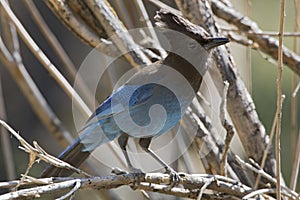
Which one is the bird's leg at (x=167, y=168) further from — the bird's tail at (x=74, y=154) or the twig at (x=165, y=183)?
the bird's tail at (x=74, y=154)

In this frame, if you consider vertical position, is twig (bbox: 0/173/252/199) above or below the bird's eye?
below

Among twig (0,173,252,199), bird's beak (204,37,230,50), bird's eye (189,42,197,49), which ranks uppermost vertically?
bird's eye (189,42,197,49)

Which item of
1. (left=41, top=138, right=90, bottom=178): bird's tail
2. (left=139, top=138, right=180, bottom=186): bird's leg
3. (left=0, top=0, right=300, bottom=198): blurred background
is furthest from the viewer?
(left=0, top=0, right=300, bottom=198): blurred background

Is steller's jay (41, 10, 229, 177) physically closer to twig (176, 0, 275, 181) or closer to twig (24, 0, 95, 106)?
twig (176, 0, 275, 181)

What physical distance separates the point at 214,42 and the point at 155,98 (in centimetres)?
33

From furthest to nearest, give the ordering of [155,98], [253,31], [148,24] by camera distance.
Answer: [253,31]
[148,24]
[155,98]

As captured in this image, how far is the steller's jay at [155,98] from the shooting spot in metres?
2.58

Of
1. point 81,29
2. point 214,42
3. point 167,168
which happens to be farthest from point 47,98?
point 214,42

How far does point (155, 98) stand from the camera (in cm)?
266

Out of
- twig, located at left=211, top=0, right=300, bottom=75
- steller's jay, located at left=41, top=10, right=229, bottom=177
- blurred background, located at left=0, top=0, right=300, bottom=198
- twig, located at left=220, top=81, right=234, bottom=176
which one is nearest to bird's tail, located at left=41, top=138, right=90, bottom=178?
steller's jay, located at left=41, top=10, right=229, bottom=177

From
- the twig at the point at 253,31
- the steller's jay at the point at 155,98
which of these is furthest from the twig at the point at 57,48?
the twig at the point at 253,31

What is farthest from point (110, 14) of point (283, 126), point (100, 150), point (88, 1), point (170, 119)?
point (283, 126)

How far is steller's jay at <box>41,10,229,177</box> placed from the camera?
8.47 feet

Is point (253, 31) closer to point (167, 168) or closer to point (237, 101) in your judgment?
point (237, 101)
